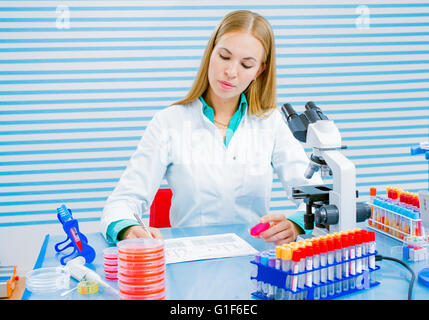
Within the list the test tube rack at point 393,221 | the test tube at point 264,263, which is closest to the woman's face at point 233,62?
the test tube rack at point 393,221

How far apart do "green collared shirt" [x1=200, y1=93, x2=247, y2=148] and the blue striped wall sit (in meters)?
1.15

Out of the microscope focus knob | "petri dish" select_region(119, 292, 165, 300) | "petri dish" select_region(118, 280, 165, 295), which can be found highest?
the microscope focus knob

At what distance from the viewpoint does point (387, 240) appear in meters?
1.67

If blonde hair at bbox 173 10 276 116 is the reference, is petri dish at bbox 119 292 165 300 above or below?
below

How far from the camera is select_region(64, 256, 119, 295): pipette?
4.09 feet

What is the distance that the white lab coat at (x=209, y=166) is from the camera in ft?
6.86

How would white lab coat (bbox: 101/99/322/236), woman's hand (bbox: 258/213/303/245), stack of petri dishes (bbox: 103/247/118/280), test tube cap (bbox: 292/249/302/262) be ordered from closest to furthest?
test tube cap (bbox: 292/249/302/262)
stack of petri dishes (bbox: 103/247/118/280)
woman's hand (bbox: 258/213/303/245)
white lab coat (bbox: 101/99/322/236)

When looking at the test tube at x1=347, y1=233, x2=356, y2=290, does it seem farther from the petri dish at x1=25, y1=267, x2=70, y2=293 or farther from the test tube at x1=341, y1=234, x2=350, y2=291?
the petri dish at x1=25, y1=267, x2=70, y2=293

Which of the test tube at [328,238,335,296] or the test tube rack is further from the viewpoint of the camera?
the test tube rack

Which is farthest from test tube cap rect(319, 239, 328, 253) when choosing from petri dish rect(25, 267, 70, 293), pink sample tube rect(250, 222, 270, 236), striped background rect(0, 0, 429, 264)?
striped background rect(0, 0, 429, 264)

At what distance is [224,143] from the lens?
2.14m

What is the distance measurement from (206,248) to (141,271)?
48 centimetres

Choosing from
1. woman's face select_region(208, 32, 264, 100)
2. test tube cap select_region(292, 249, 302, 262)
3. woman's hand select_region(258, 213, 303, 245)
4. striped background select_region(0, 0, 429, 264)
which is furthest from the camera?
striped background select_region(0, 0, 429, 264)
